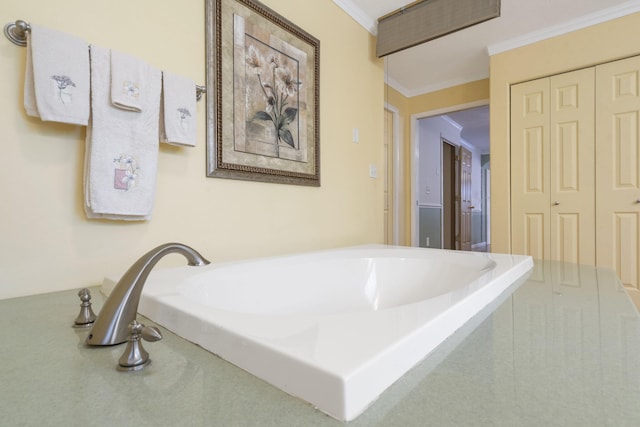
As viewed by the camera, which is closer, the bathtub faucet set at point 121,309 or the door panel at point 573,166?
Result: the bathtub faucet set at point 121,309

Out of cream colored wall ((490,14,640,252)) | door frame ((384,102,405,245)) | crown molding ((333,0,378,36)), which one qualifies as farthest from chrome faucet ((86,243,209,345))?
door frame ((384,102,405,245))

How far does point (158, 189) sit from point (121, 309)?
0.73 metres

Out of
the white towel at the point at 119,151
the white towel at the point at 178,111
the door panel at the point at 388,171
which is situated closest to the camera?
the white towel at the point at 119,151

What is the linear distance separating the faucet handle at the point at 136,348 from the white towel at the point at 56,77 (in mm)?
782

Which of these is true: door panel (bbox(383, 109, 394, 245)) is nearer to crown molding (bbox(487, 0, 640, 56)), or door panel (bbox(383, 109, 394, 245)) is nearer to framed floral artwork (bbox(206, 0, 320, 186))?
crown molding (bbox(487, 0, 640, 56))

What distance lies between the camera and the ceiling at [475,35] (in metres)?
2.23

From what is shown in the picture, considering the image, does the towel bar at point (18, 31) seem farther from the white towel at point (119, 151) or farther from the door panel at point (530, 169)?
the door panel at point (530, 169)

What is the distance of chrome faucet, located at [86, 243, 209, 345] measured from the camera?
56 centimetres

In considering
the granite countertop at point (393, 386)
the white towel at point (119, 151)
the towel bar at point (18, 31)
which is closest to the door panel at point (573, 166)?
the granite countertop at point (393, 386)

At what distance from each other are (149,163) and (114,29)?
0.47 m

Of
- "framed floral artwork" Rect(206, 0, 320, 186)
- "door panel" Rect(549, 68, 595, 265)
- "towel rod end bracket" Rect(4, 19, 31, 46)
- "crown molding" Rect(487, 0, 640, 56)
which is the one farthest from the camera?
"door panel" Rect(549, 68, 595, 265)

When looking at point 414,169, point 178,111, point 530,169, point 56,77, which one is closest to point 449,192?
point 414,169

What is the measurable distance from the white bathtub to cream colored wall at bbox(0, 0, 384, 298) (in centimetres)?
25

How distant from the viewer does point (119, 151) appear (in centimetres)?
103
